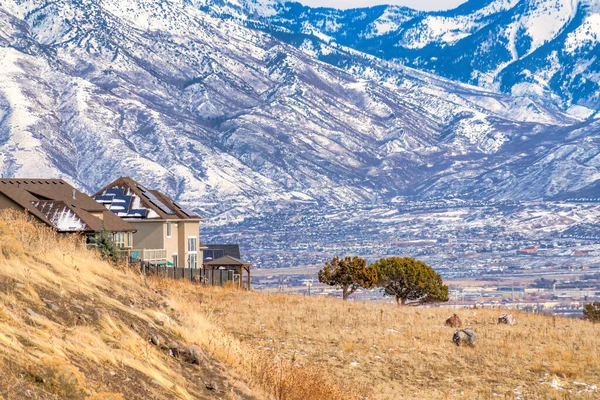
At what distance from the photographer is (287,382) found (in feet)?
80.4

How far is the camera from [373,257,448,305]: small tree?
81.7 metres

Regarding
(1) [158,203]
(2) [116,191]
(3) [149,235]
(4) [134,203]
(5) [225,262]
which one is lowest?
(5) [225,262]

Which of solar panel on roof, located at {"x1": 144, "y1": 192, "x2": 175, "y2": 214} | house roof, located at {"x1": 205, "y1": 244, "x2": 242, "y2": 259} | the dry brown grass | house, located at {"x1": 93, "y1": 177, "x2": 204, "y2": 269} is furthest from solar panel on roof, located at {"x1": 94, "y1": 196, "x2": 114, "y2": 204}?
the dry brown grass

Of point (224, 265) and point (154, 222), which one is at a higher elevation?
point (154, 222)

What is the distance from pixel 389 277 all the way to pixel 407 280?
1316 mm

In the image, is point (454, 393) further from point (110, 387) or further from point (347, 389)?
point (110, 387)

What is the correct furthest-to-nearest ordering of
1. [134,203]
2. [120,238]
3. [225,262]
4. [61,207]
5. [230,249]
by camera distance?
1. [230,249]
2. [225,262]
3. [134,203]
4. [120,238]
5. [61,207]

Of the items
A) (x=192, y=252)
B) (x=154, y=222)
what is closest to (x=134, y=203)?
(x=154, y=222)

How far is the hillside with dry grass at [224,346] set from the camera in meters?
19.9

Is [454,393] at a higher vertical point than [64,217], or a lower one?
lower

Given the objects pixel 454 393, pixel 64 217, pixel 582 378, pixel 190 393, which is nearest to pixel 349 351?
pixel 454 393

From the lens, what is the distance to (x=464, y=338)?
39.9 metres

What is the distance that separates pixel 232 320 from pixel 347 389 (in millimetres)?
11516

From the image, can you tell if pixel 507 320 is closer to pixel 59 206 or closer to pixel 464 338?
pixel 464 338
